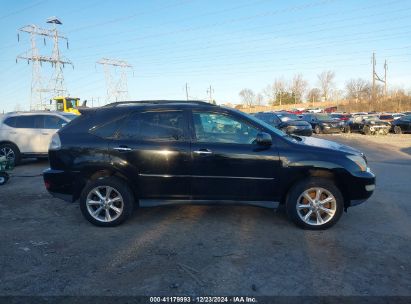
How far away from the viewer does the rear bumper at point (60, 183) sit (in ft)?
17.4

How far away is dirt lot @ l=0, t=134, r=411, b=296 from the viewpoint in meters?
3.48

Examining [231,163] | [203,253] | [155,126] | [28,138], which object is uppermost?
[155,126]

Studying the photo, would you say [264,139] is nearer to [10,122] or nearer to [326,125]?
[10,122]

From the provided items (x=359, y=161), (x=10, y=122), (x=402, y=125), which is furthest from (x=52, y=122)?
(x=402, y=125)

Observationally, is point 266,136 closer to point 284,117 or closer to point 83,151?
point 83,151

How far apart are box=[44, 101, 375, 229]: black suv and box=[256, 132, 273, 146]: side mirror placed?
0.01 meters

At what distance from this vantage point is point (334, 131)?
2589 centimetres

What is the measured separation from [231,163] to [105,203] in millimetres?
1870

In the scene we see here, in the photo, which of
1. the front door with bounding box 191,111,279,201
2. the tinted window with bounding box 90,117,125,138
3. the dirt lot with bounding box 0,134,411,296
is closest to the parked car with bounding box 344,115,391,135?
the dirt lot with bounding box 0,134,411,296

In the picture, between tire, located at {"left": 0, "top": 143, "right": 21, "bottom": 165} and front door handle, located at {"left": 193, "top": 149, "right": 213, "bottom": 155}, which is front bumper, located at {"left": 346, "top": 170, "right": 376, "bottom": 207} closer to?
front door handle, located at {"left": 193, "top": 149, "right": 213, "bottom": 155}

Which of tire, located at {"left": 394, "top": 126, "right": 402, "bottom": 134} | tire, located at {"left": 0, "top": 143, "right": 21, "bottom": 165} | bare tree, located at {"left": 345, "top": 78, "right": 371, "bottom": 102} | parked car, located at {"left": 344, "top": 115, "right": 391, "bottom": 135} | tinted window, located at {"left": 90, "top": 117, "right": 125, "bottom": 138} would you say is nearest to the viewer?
tinted window, located at {"left": 90, "top": 117, "right": 125, "bottom": 138}

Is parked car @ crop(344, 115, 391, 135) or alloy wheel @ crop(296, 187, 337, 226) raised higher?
parked car @ crop(344, 115, 391, 135)

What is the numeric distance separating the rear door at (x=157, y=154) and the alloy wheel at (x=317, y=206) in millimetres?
1590

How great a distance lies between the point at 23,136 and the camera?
11.1 meters
